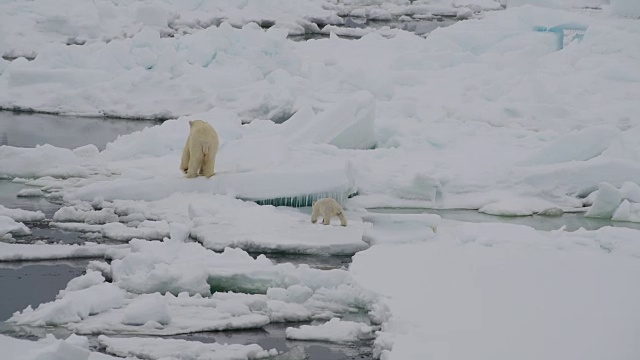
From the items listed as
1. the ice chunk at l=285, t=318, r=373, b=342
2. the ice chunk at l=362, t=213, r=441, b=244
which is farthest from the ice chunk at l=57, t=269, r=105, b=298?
the ice chunk at l=362, t=213, r=441, b=244

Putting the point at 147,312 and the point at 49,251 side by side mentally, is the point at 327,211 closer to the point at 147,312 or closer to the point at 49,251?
the point at 49,251

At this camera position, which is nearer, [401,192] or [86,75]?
[401,192]

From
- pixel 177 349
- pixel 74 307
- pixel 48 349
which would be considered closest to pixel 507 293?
pixel 177 349

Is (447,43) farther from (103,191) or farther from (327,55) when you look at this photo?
(103,191)

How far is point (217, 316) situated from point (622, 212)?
4.54m

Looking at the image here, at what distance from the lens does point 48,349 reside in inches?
165

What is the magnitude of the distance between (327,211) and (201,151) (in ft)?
4.41

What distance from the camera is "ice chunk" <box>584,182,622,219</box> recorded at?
8789 mm

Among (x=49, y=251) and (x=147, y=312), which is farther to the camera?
(x=49, y=251)

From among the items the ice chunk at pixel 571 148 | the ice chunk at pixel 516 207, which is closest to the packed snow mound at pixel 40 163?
the ice chunk at pixel 516 207

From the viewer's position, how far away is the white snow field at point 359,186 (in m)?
5.40

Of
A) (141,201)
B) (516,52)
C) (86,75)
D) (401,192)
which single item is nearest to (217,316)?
(141,201)

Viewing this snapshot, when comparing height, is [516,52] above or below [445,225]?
above

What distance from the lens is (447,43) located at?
17469mm
